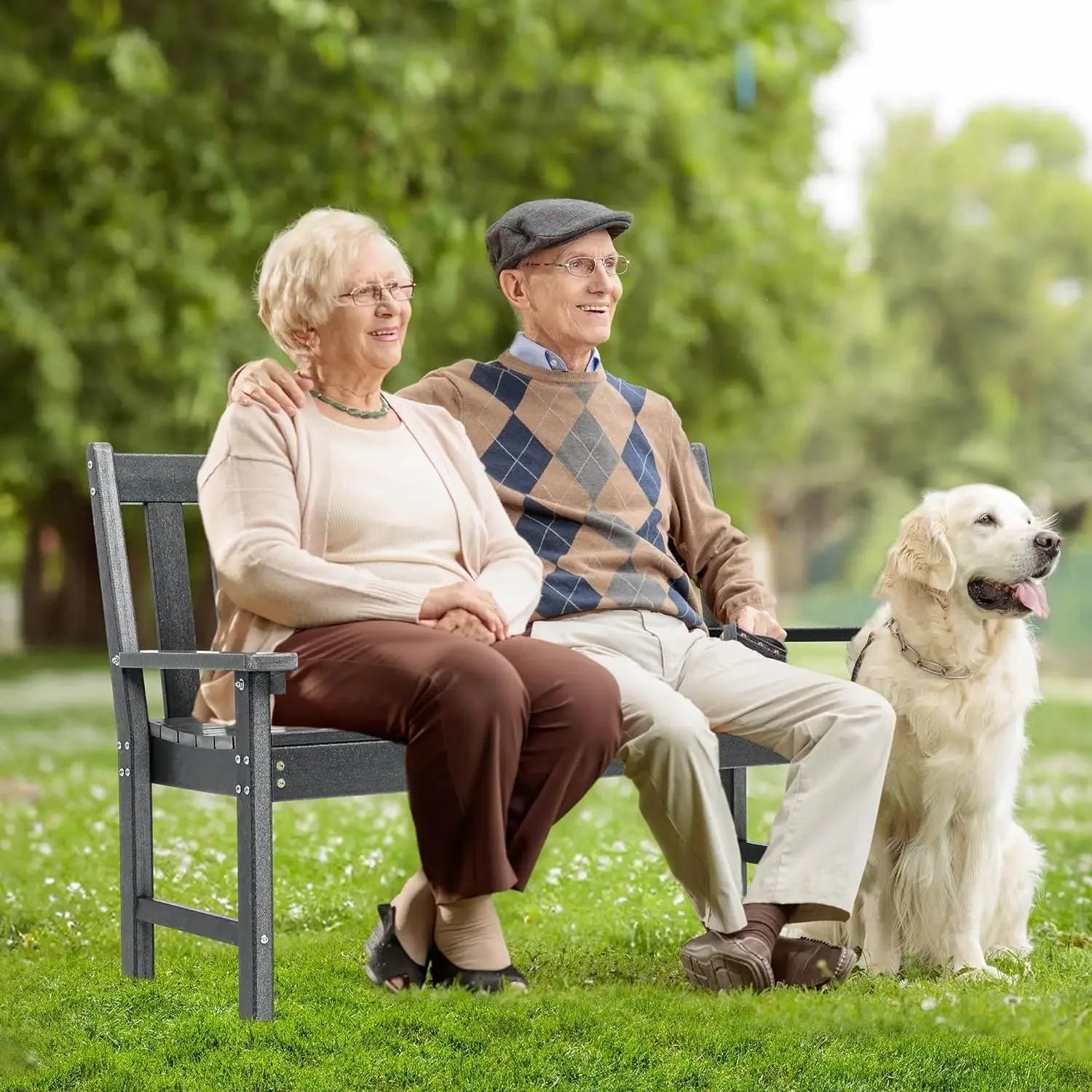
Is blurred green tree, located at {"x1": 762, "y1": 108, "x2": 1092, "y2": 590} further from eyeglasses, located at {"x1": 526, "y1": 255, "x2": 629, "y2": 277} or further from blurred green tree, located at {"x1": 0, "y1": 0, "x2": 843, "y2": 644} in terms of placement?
eyeglasses, located at {"x1": 526, "y1": 255, "x2": 629, "y2": 277}

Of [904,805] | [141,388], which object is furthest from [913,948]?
[141,388]

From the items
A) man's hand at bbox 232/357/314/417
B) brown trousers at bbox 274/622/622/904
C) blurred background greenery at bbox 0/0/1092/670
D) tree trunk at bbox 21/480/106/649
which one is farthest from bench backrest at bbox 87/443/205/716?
tree trunk at bbox 21/480/106/649

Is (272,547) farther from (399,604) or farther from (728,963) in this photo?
(728,963)

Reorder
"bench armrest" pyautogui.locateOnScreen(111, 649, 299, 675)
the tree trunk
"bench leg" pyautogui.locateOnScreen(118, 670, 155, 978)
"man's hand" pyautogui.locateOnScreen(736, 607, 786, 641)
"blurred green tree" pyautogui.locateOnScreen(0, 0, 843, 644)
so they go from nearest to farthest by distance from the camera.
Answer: "bench armrest" pyautogui.locateOnScreen(111, 649, 299, 675)
"bench leg" pyautogui.locateOnScreen(118, 670, 155, 978)
"man's hand" pyautogui.locateOnScreen(736, 607, 786, 641)
"blurred green tree" pyautogui.locateOnScreen(0, 0, 843, 644)
the tree trunk

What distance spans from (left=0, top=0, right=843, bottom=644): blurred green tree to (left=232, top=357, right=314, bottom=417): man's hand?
5.59 meters

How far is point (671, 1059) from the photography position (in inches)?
126

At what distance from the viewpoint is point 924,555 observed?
4105 mm

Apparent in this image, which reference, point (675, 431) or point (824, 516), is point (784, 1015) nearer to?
point (675, 431)

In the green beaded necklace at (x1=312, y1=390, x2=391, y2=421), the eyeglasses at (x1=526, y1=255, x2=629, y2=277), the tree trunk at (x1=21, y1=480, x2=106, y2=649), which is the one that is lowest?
the tree trunk at (x1=21, y1=480, x2=106, y2=649)

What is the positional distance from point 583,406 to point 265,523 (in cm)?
101

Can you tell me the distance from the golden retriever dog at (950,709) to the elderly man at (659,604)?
1.02 feet

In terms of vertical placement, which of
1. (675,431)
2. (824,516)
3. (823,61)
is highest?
(823,61)

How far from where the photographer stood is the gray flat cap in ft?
13.3

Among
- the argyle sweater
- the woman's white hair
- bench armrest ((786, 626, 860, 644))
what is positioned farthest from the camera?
bench armrest ((786, 626, 860, 644))
